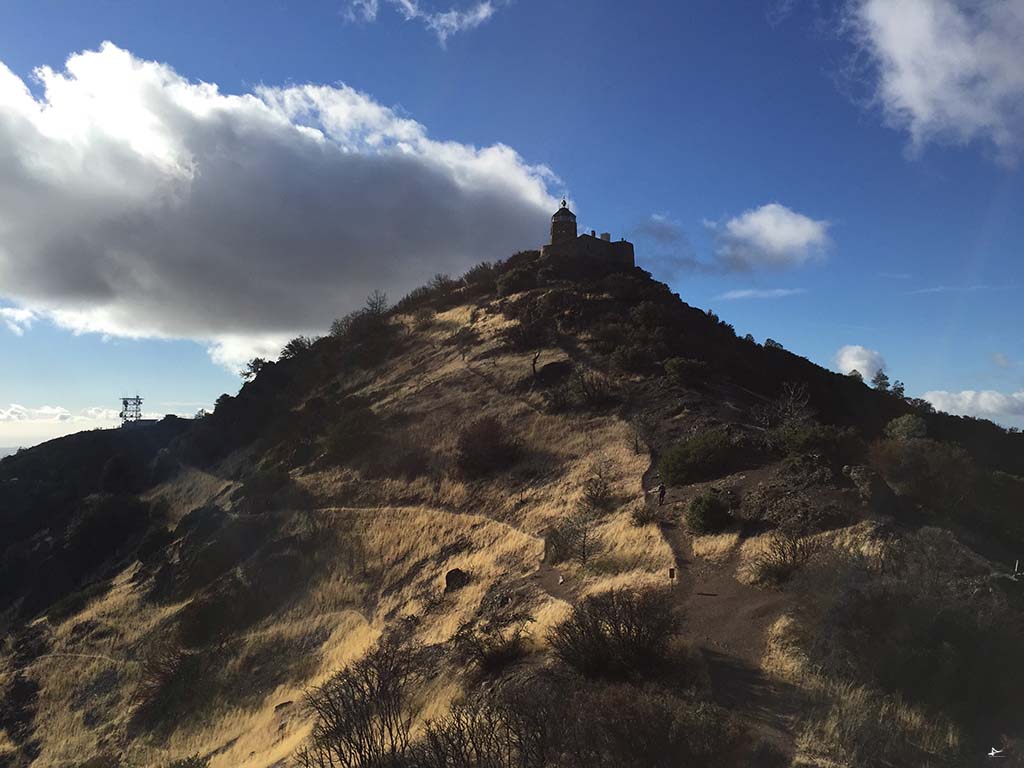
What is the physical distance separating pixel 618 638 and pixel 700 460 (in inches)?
555

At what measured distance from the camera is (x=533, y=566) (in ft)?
72.9

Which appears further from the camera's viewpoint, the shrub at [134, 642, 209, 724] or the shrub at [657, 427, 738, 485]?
the shrub at [134, 642, 209, 724]

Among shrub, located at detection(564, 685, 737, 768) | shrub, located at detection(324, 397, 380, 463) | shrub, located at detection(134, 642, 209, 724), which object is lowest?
shrub, located at detection(134, 642, 209, 724)

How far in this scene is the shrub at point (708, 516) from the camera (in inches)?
784

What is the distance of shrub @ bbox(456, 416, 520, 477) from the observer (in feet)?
111

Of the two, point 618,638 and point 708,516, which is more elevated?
point 708,516

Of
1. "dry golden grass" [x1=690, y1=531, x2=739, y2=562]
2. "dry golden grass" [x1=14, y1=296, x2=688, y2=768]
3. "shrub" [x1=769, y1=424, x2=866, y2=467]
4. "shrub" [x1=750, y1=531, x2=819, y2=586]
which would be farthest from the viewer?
"shrub" [x1=769, y1=424, x2=866, y2=467]

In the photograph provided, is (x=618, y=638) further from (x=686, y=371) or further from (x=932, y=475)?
(x=686, y=371)

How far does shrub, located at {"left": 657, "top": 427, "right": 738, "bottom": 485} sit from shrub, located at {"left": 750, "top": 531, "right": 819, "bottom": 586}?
740 centimetres

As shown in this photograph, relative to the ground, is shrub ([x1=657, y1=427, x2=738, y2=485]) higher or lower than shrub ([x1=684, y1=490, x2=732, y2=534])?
higher

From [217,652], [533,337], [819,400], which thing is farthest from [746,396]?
[217,652]

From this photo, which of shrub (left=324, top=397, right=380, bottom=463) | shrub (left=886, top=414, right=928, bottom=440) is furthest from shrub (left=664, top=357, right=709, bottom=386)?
shrub (left=324, top=397, right=380, bottom=463)

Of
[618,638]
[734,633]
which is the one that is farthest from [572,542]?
[618,638]

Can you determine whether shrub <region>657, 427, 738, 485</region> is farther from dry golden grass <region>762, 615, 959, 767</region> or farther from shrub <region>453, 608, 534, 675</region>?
dry golden grass <region>762, 615, 959, 767</region>
